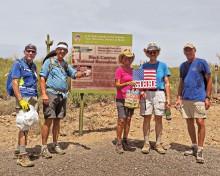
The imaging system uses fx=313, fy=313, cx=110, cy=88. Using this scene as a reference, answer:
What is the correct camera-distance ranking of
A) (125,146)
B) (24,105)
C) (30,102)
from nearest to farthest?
(24,105) → (30,102) → (125,146)

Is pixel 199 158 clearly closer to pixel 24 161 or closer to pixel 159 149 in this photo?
pixel 159 149

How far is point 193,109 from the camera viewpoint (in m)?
5.78

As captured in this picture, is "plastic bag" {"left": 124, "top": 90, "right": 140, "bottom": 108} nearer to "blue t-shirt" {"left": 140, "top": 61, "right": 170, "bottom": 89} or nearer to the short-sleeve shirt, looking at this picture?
the short-sleeve shirt

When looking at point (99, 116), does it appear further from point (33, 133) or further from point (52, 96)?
point (52, 96)

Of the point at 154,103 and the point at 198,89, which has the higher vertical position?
the point at 198,89

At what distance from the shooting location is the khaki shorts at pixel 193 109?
5691 mm

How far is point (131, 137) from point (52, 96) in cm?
255

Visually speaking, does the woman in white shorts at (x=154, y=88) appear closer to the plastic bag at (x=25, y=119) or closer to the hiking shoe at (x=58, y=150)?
the hiking shoe at (x=58, y=150)

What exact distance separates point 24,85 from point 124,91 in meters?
1.79

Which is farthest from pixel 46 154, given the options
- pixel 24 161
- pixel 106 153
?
pixel 106 153

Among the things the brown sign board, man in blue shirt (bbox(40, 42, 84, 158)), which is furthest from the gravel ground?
the brown sign board

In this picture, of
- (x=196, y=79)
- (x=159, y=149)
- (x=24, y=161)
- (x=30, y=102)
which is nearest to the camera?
(x=24, y=161)

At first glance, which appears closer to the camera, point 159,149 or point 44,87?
point 44,87

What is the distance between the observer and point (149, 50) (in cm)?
579
